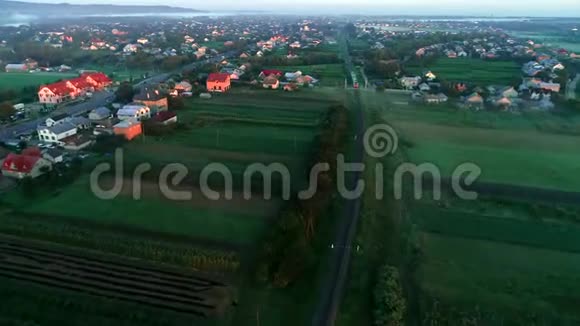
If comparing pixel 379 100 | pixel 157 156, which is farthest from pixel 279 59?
pixel 157 156

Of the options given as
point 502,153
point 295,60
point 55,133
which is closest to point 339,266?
point 502,153

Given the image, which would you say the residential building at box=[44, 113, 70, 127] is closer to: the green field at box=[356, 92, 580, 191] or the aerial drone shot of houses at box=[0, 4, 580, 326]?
the aerial drone shot of houses at box=[0, 4, 580, 326]

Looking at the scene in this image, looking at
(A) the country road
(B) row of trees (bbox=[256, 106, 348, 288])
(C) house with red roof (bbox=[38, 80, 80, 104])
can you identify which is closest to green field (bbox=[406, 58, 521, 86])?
(A) the country road

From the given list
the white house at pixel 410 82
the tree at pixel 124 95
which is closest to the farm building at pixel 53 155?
the tree at pixel 124 95

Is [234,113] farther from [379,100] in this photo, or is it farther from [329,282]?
[329,282]

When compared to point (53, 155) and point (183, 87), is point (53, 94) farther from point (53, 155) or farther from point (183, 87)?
point (53, 155)
